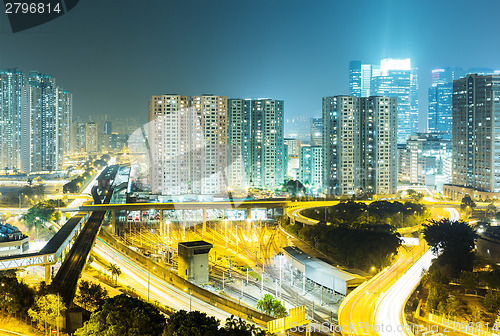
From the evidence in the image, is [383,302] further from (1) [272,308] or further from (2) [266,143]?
(2) [266,143]

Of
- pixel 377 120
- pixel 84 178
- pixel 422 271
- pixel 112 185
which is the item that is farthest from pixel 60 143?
pixel 422 271

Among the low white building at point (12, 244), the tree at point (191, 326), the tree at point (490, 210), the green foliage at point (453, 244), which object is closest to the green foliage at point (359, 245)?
the green foliage at point (453, 244)

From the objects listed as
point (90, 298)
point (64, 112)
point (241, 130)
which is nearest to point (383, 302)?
point (90, 298)

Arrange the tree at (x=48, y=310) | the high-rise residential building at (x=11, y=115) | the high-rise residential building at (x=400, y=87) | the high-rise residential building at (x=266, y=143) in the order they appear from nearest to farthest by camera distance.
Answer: the tree at (x=48, y=310)
the high-rise residential building at (x=266, y=143)
the high-rise residential building at (x=11, y=115)
the high-rise residential building at (x=400, y=87)

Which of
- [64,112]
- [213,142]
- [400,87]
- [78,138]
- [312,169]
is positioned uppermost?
[400,87]

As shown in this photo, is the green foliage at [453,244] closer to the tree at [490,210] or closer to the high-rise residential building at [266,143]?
the tree at [490,210]

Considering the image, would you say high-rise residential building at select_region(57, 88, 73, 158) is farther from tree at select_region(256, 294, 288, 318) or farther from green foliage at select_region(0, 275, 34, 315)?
tree at select_region(256, 294, 288, 318)

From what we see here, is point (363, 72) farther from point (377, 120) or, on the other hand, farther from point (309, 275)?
point (309, 275)
